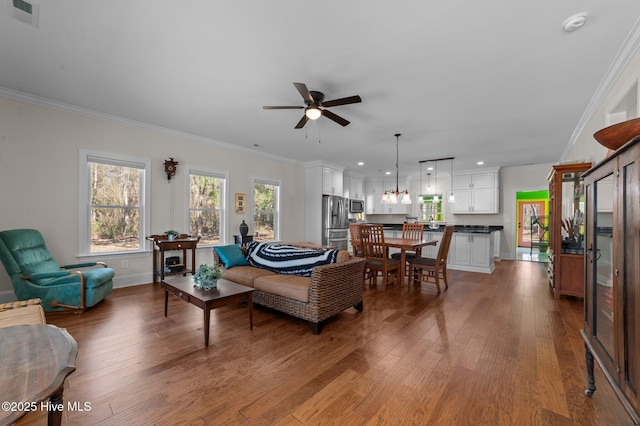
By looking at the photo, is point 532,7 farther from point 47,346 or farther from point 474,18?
point 47,346

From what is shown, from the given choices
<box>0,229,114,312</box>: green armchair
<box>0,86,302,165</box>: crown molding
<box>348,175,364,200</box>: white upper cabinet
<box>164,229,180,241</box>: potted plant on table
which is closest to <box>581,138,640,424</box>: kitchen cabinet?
<box>0,229,114,312</box>: green armchair

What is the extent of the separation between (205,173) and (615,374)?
570cm

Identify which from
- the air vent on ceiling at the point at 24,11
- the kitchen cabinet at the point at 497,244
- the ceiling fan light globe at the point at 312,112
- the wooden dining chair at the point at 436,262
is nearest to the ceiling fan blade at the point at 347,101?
the ceiling fan light globe at the point at 312,112

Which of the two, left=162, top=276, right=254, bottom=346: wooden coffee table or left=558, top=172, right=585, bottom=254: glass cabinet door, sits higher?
left=558, top=172, right=585, bottom=254: glass cabinet door

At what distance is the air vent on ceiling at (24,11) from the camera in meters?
2.03

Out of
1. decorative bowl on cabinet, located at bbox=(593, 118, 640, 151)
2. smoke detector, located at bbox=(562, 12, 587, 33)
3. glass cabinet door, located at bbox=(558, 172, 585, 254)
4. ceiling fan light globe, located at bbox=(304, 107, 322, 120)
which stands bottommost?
glass cabinet door, located at bbox=(558, 172, 585, 254)

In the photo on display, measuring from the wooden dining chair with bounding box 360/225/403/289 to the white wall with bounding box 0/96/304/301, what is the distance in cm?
319

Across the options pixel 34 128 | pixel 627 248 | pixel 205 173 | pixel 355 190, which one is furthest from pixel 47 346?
pixel 355 190

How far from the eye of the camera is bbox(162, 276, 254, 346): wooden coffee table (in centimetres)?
249

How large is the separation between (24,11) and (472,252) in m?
7.27

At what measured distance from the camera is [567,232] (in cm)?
418

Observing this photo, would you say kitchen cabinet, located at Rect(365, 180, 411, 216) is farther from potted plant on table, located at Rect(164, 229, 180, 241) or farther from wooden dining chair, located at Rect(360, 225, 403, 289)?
potted plant on table, located at Rect(164, 229, 180, 241)

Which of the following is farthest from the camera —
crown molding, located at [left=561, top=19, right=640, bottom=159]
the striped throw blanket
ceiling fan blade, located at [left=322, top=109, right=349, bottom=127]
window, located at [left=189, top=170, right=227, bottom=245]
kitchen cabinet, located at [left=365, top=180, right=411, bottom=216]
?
kitchen cabinet, located at [left=365, top=180, right=411, bottom=216]

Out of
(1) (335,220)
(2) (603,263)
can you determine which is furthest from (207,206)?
(2) (603,263)
